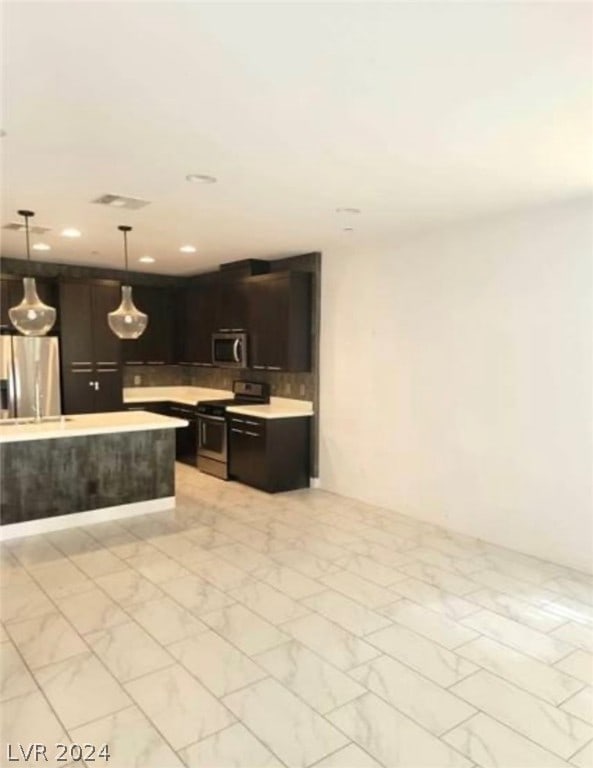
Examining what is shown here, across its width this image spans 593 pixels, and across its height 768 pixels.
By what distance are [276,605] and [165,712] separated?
1.09 metres

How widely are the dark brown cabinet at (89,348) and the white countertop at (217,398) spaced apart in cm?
58

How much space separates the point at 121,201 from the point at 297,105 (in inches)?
81.6

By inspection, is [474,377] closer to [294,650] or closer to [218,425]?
[294,650]

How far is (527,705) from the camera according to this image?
2453 mm

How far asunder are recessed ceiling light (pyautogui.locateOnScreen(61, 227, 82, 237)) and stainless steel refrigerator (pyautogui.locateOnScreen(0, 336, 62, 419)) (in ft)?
5.70

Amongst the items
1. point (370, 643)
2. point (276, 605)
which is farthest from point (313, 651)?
point (276, 605)

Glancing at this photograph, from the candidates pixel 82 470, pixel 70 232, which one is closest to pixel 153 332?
pixel 70 232

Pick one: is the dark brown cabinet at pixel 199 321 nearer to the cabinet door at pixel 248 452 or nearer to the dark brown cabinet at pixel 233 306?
the dark brown cabinet at pixel 233 306

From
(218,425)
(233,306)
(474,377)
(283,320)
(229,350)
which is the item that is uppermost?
(233,306)

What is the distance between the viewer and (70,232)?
5.09m

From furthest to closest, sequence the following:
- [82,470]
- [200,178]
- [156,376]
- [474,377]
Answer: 1. [156,376]
2. [82,470]
3. [474,377]
4. [200,178]

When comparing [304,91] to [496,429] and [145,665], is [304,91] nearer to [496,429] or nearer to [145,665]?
[145,665]

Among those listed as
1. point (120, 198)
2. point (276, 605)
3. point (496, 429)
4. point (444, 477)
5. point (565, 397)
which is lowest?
point (276, 605)

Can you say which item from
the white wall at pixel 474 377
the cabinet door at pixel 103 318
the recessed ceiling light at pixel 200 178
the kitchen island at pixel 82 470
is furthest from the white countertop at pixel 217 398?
the recessed ceiling light at pixel 200 178
